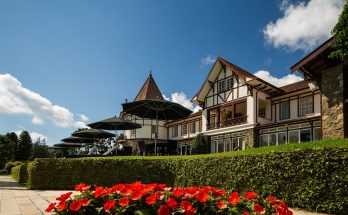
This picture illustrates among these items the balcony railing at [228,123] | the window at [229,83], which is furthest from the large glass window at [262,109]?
the window at [229,83]

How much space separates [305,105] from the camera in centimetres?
2550

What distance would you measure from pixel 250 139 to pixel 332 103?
38.7ft

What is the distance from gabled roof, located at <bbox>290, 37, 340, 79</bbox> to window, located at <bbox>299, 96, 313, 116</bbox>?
8.61m

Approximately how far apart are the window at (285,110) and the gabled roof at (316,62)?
9.88 metres

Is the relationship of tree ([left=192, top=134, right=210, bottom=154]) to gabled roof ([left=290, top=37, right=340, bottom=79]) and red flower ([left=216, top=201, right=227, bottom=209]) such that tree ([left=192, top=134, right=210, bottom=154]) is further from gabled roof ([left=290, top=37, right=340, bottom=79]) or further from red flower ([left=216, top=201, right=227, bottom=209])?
red flower ([left=216, top=201, right=227, bottom=209])

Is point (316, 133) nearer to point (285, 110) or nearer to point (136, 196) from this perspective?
point (285, 110)

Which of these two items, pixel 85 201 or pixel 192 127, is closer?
pixel 85 201

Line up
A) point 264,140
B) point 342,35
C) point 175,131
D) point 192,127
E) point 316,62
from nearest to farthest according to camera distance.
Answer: point 342,35 < point 316,62 < point 264,140 < point 192,127 < point 175,131

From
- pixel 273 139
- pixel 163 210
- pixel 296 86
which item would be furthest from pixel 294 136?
pixel 163 210

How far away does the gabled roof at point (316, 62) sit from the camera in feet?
50.2

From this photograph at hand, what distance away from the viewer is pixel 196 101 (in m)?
32.0

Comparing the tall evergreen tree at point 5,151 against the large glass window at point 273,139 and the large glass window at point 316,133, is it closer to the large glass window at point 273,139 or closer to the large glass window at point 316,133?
the large glass window at point 273,139

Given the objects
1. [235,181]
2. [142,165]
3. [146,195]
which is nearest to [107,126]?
[142,165]

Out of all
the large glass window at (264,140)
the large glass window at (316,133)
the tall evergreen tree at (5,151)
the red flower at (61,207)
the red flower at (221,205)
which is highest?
the large glass window at (316,133)
